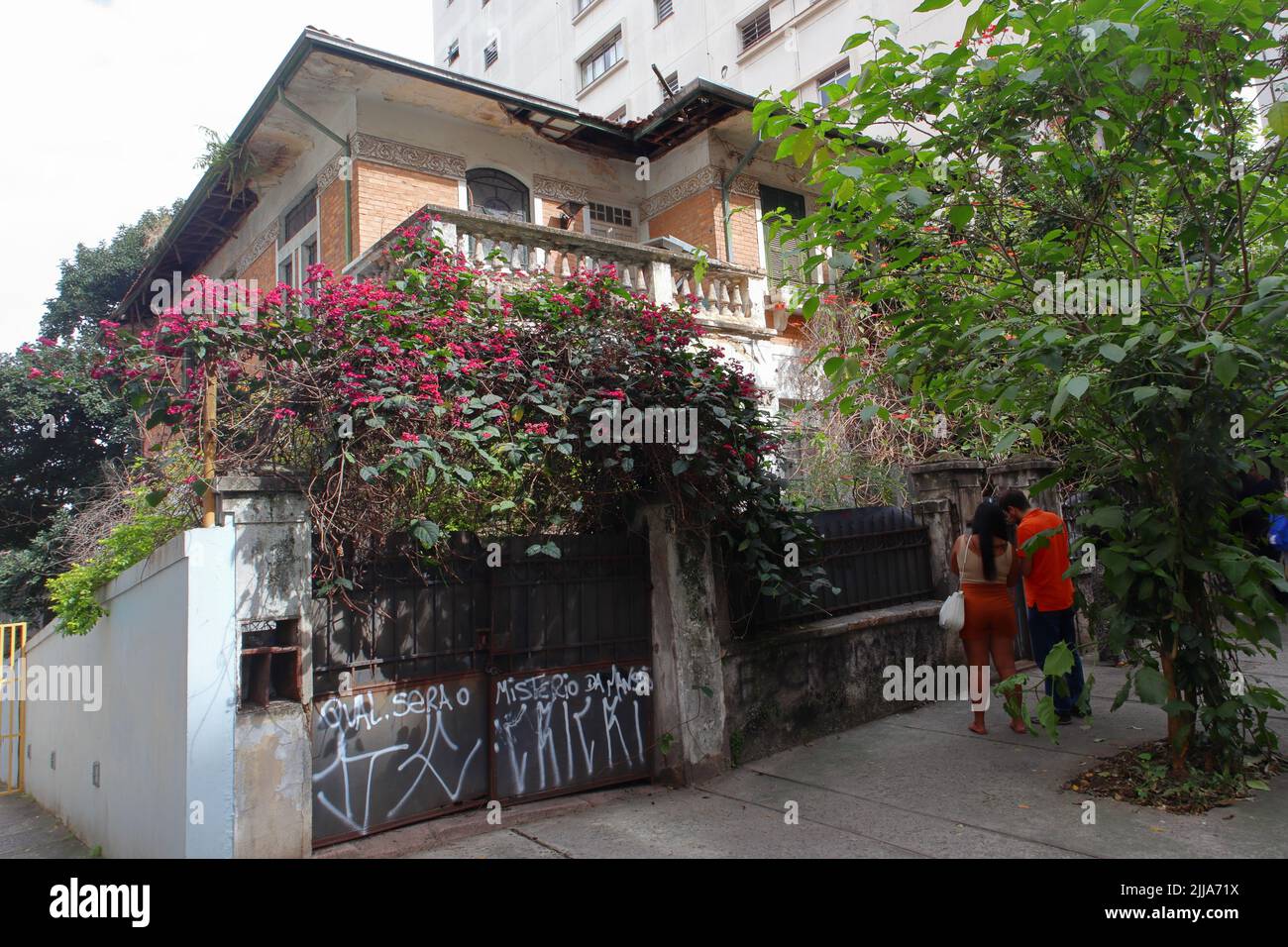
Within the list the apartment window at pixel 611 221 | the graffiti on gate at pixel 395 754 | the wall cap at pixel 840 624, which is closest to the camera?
the graffiti on gate at pixel 395 754

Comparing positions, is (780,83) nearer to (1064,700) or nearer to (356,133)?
(356,133)

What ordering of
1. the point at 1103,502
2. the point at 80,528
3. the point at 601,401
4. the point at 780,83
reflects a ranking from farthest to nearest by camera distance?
the point at 780,83 < the point at 80,528 < the point at 601,401 < the point at 1103,502

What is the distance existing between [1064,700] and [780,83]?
→ 1792cm

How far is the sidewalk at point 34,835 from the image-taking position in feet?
25.7

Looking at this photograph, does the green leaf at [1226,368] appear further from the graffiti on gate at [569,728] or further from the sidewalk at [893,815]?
the graffiti on gate at [569,728]

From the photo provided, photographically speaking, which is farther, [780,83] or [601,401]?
[780,83]

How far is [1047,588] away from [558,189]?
10.5 meters

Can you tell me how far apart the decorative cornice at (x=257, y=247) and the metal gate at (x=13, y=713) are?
7.26 metres

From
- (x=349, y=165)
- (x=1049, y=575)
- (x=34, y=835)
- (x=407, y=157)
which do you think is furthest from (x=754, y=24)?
(x=34, y=835)

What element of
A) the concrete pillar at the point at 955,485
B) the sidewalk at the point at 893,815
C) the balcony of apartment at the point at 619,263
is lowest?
the sidewalk at the point at 893,815

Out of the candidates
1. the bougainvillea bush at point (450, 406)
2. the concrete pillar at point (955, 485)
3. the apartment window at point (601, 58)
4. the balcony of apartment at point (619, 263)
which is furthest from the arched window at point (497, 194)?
the apartment window at point (601, 58)

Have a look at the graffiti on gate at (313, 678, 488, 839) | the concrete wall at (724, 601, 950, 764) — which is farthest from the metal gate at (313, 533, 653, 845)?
the concrete wall at (724, 601, 950, 764)

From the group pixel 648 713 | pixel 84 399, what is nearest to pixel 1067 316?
pixel 648 713

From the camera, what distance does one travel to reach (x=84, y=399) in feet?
50.1
